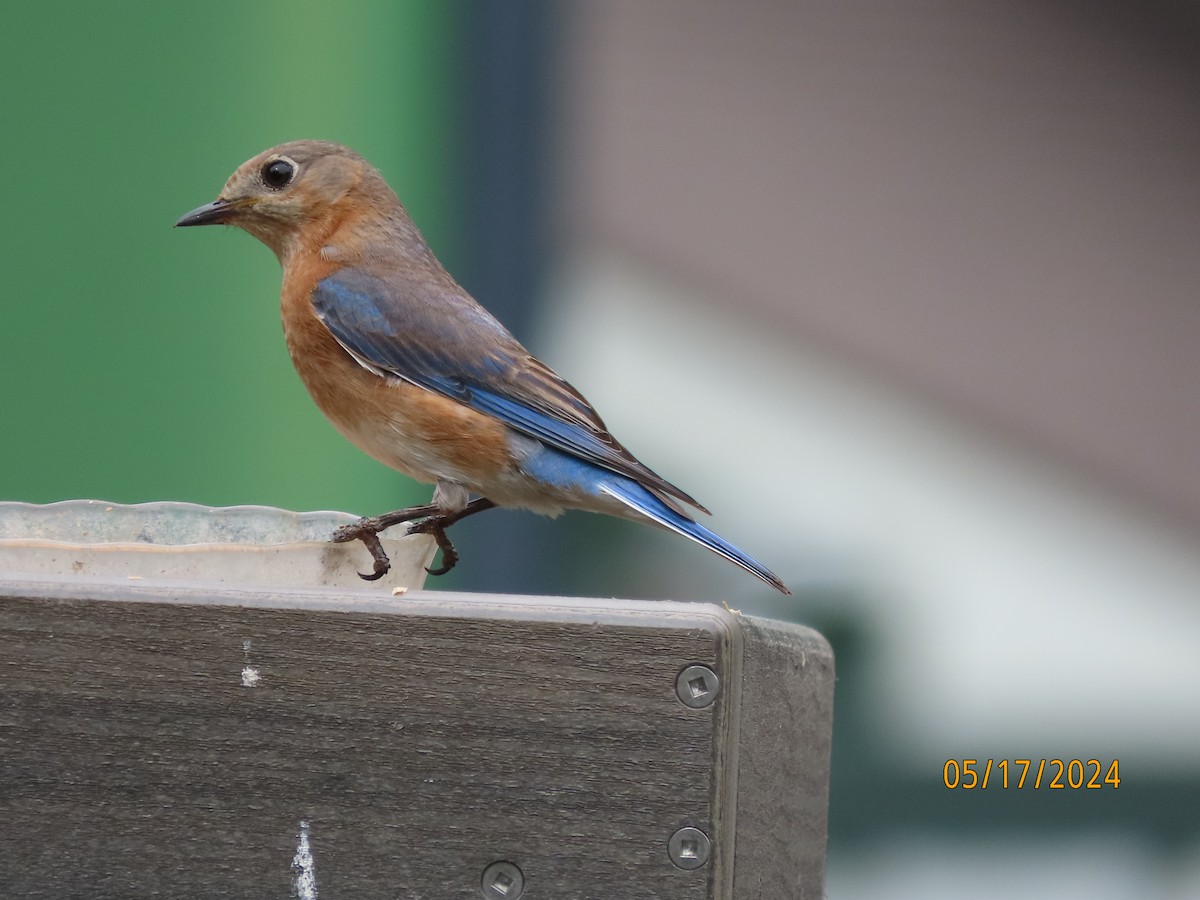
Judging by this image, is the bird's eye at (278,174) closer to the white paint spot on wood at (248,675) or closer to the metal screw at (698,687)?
the white paint spot on wood at (248,675)

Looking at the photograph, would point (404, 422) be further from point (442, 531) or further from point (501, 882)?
point (501, 882)

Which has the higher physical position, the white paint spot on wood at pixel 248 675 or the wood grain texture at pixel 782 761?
the white paint spot on wood at pixel 248 675

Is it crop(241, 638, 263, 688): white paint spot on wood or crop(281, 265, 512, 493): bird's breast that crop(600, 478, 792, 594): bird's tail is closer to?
crop(281, 265, 512, 493): bird's breast

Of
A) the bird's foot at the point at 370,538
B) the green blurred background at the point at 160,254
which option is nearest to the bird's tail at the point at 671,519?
the bird's foot at the point at 370,538

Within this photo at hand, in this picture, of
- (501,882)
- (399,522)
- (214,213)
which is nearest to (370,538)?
(399,522)

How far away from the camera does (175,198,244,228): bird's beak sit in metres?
2.91

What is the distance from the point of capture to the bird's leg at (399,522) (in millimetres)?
2076

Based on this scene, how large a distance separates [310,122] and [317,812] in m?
3.32

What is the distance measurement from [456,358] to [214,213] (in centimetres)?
53

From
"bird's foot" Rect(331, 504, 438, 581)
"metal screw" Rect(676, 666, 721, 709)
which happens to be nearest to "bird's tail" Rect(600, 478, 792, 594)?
"bird's foot" Rect(331, 504, 438, 581)

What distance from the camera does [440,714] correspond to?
1.47m

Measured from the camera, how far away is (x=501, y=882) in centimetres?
146

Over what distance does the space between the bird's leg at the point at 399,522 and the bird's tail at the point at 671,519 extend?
0.27m

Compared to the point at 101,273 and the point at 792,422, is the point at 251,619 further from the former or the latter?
the point at 792,422
